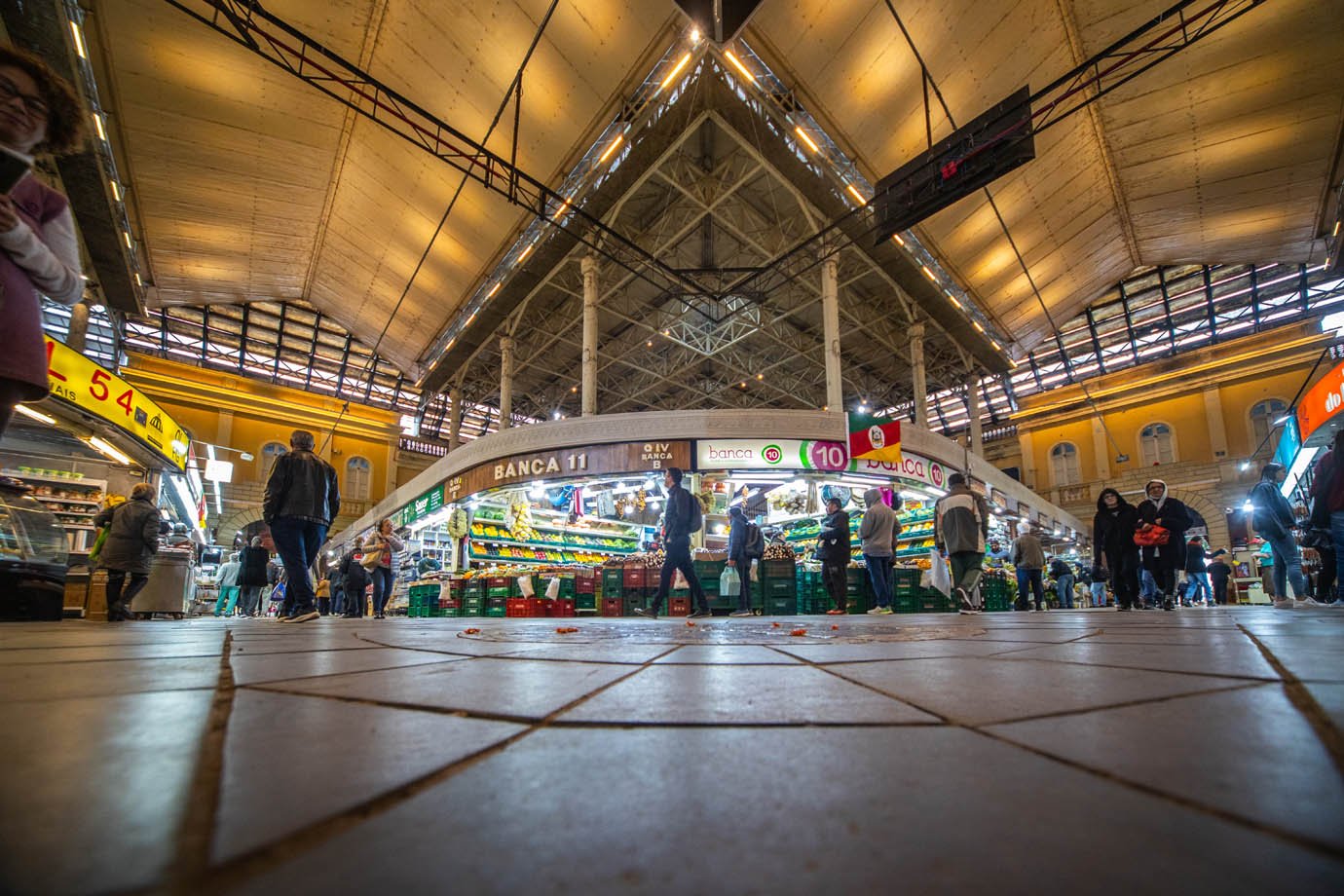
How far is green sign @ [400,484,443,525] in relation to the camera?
13.9 meters

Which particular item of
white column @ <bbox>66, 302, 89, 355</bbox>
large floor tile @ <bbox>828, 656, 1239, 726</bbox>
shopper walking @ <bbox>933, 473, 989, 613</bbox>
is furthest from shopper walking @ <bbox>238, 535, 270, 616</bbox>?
large floor tile @ <bbox>828, 656, 1239, 726</bbox>

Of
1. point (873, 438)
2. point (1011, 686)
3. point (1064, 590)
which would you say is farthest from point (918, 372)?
point (1011, 686)

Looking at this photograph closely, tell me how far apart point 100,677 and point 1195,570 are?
46.1 feet

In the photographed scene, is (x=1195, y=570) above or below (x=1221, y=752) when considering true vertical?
below

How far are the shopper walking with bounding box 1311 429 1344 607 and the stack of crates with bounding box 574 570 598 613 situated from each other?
846 centimetres

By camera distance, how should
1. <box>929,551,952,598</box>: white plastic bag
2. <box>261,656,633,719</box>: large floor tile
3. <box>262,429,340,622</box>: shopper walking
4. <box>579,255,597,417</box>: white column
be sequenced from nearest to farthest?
<box>261,656,633,719</box>: large floor tile → <box>262,429,340,622</box>: shopper walking → <box>929,551,952,598</box>: white plastic bag → <box>579,255,597,417</box>: white column

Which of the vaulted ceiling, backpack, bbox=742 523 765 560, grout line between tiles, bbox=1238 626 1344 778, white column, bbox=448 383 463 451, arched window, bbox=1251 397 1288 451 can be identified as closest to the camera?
grout line between tiles, bbox=1238 626 1344 778

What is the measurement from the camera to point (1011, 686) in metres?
1.04

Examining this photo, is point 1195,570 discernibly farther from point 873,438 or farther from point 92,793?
point 92,793

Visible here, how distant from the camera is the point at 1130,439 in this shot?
21.3 m

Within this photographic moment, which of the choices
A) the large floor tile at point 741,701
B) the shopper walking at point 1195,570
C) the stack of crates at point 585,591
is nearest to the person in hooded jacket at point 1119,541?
the shopper walking at point 1195,570

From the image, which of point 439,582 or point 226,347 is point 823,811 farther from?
point 226,347

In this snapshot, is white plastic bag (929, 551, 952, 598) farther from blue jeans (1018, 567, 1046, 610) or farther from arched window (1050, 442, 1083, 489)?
arched window (1050, 442, 1083, 489)

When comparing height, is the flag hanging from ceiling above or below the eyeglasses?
above
